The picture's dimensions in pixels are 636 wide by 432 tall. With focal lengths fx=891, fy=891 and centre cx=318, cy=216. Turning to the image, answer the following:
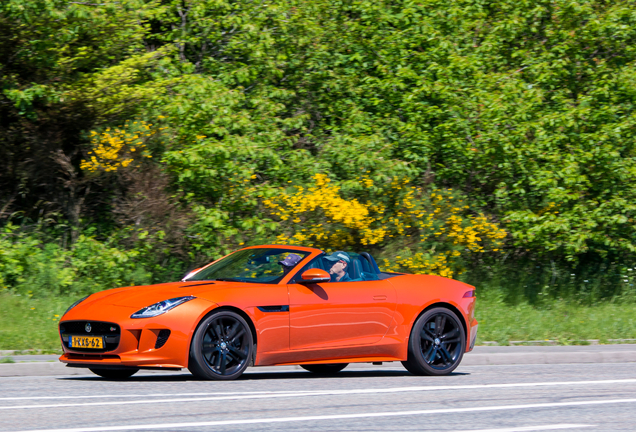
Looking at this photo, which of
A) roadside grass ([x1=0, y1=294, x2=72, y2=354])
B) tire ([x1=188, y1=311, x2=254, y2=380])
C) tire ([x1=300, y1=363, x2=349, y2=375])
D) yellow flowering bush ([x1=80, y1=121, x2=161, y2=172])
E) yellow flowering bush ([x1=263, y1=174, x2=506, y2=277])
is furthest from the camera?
yellow flowering bush ([x1=263, y1=174, x2=506, y2=277])

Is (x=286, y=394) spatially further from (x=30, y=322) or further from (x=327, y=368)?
(x=30, y=322)

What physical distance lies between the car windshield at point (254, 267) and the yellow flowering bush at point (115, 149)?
22.4 feet

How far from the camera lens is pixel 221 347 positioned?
8.79m

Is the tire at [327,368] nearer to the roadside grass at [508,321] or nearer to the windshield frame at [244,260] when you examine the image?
the windshield frame at [244,260]

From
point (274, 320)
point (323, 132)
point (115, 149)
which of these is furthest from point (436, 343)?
point (323, 132)

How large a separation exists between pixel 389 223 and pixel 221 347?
29.4ft

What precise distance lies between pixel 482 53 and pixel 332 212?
628cm

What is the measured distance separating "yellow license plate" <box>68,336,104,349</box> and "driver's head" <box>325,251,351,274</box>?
2663 mm

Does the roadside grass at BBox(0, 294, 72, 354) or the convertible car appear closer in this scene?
the convertible car

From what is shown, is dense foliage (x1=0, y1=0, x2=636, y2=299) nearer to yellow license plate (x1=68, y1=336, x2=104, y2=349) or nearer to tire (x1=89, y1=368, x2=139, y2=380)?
tire (x1=89, y1=368, x2=139, y2=380)

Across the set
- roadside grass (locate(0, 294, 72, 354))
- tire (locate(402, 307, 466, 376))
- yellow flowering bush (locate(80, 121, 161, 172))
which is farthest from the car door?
yellow flowering bush (locate(80, 121, 161, 172))

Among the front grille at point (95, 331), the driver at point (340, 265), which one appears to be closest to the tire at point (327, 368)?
the driver at point (340, 265)

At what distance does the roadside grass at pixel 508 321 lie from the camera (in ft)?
38.5

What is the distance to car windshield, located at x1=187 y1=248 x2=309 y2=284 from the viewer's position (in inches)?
377
